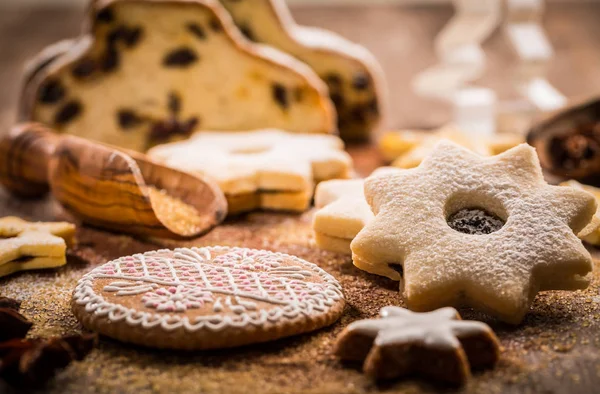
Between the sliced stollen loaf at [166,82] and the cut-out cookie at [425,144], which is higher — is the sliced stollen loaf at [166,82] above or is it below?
above

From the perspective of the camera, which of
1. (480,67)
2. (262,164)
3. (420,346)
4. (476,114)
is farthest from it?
(480,67)

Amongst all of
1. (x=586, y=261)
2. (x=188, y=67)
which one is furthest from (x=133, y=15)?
(x=586, y=261)

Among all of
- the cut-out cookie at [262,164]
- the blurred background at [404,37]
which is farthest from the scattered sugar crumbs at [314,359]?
the blurred background at [404,37]

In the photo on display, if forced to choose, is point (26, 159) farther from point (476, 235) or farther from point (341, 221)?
point (476, 235)

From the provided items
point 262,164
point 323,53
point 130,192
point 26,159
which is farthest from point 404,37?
point 130,192

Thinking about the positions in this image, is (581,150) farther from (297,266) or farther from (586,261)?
(297,266)

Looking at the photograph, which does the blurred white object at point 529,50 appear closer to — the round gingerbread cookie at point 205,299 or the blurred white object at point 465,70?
the blurred white object at point 465,70

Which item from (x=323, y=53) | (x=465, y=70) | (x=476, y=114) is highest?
(x=323, y=53)
